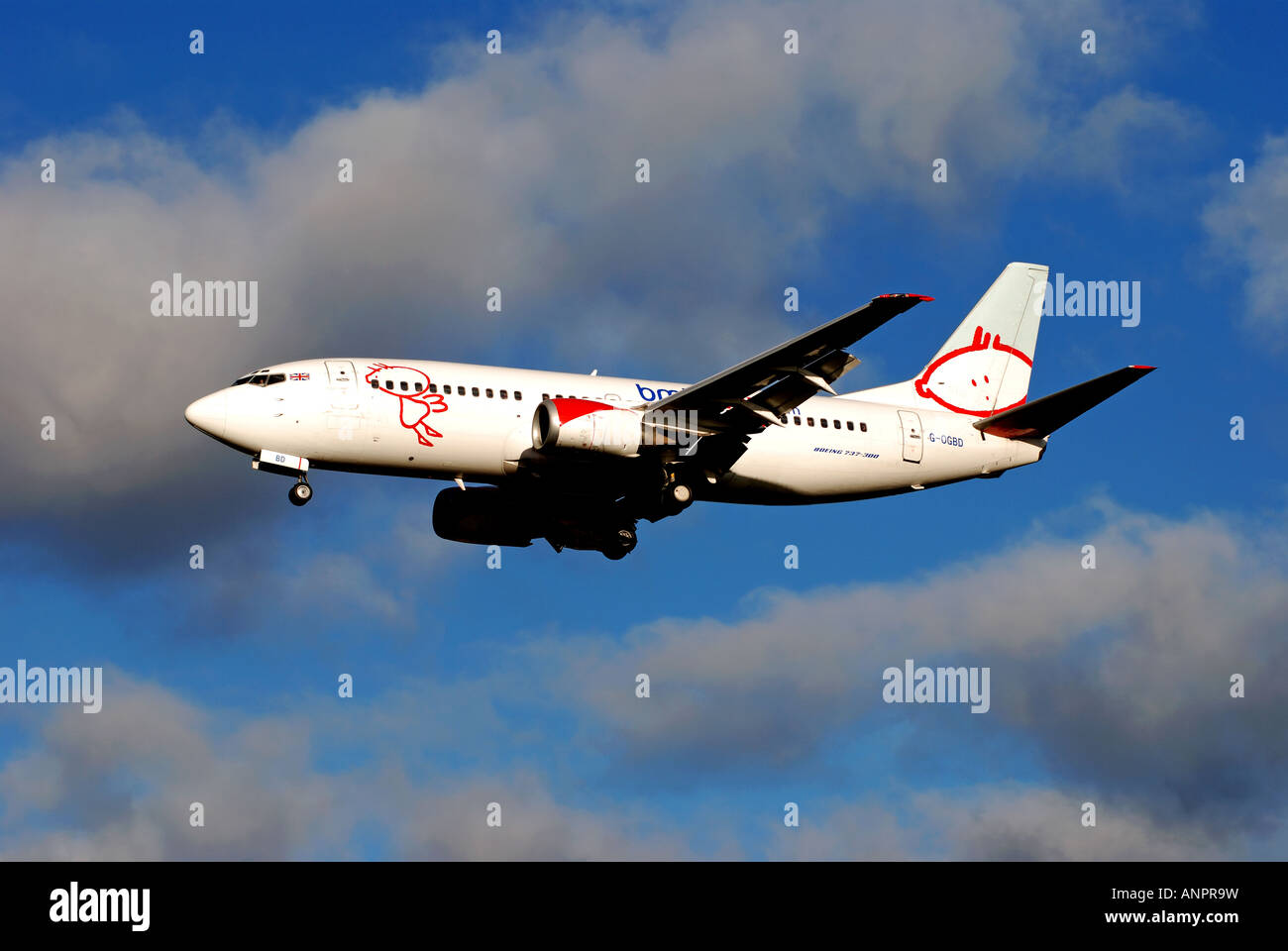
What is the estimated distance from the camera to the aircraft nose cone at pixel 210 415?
1891 inches

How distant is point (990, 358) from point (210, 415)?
2775 cm

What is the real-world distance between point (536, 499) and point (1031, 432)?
16.6m

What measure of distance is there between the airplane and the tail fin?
19 cm

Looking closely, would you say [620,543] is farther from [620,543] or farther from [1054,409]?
[1054,409]

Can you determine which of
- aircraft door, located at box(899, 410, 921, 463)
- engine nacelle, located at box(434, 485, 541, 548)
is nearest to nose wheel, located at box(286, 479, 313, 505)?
engine nacelle, located at box(434, 485, 541, 548)

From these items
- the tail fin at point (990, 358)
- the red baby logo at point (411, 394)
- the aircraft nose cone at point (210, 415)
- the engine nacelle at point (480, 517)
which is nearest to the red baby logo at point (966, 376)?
the tail fin at point (990, 358)

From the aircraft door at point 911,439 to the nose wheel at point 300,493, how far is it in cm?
1928
